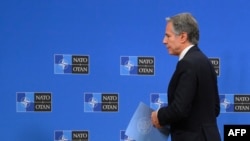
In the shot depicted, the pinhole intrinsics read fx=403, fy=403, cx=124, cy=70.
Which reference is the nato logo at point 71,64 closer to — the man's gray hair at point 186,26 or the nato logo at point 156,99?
the nato logo at point 156,99

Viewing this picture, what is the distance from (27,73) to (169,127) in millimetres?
1245

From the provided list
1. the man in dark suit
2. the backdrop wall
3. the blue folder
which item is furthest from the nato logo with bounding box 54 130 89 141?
the man in dark suit

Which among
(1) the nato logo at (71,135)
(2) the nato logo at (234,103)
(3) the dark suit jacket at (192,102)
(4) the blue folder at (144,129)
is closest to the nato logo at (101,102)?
(1) the nato logo at (71,135)

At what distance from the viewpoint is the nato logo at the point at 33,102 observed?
2758 mm

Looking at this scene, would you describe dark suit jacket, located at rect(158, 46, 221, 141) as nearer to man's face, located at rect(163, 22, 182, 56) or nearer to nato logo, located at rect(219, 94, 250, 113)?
man's face, located at rect(163, 22, 182, 56)

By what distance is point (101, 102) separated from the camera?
9.44 ft

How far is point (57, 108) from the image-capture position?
2.82 meters

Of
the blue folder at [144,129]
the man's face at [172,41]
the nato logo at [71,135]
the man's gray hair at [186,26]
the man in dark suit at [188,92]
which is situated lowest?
the nato logo at [71,135]

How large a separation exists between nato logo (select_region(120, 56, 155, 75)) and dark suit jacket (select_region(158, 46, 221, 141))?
3.64ft

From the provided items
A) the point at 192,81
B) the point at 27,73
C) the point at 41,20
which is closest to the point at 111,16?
the point at 41,20

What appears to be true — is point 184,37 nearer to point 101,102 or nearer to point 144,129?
point 144,129

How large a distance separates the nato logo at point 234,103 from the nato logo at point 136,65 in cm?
61

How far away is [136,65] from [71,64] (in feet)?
1.53

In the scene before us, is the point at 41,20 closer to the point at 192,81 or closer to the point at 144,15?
the point at 144,15
